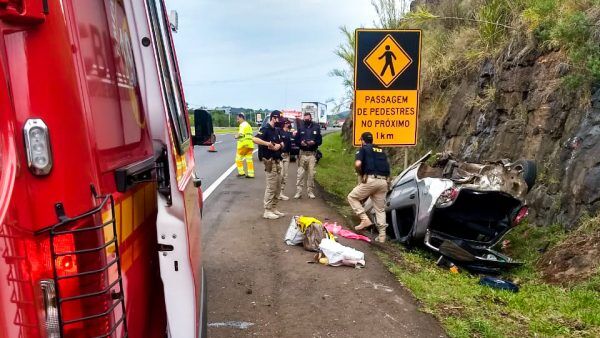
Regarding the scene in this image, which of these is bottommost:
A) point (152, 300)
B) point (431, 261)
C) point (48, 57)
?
Answer: point (431, 261)

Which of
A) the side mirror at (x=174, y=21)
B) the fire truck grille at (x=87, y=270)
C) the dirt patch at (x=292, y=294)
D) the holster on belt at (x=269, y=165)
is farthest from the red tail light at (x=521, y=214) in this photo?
the fire truck grille at (x=87, y=270)

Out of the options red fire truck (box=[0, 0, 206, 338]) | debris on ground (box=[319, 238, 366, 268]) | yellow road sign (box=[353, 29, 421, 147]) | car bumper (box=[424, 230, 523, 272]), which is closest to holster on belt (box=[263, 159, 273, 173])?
yellow road sign (box=[353, 29, 421, 147])

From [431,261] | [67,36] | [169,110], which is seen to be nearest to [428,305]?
[431,261]

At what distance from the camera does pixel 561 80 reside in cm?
738

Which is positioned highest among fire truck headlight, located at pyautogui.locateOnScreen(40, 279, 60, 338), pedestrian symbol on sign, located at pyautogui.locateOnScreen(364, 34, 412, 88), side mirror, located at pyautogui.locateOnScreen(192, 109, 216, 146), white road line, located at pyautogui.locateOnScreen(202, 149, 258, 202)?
pedestrian symbol on sign, located at pyautogui.locateOnScreen(364, 34, 412, 88)

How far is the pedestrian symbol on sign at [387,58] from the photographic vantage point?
8219mm

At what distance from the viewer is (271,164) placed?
27.8 ft

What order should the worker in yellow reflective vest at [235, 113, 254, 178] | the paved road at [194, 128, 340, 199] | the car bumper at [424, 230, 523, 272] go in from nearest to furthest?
the car bumper at [424, 230, 523, 272] < the worker in yellow reflective vest at [235, 113, 254, 178] < the paved road at [194, 128, 340, 199]

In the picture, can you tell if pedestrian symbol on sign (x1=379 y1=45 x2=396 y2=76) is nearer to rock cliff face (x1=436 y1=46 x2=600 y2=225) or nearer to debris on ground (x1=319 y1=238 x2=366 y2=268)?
rock cliff face (x1=436 y1=46 x2=600 y2=225)

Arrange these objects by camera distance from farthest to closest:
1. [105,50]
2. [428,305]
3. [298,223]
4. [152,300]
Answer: [298,223]
[428,305]
[152,300]
[105,50]

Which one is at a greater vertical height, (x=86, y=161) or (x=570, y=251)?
(x=86, y=161)

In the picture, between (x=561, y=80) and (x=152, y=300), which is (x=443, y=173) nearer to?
(x=561, y=80)

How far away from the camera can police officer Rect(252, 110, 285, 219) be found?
834 centimetres

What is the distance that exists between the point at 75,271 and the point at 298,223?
16.3 ft
